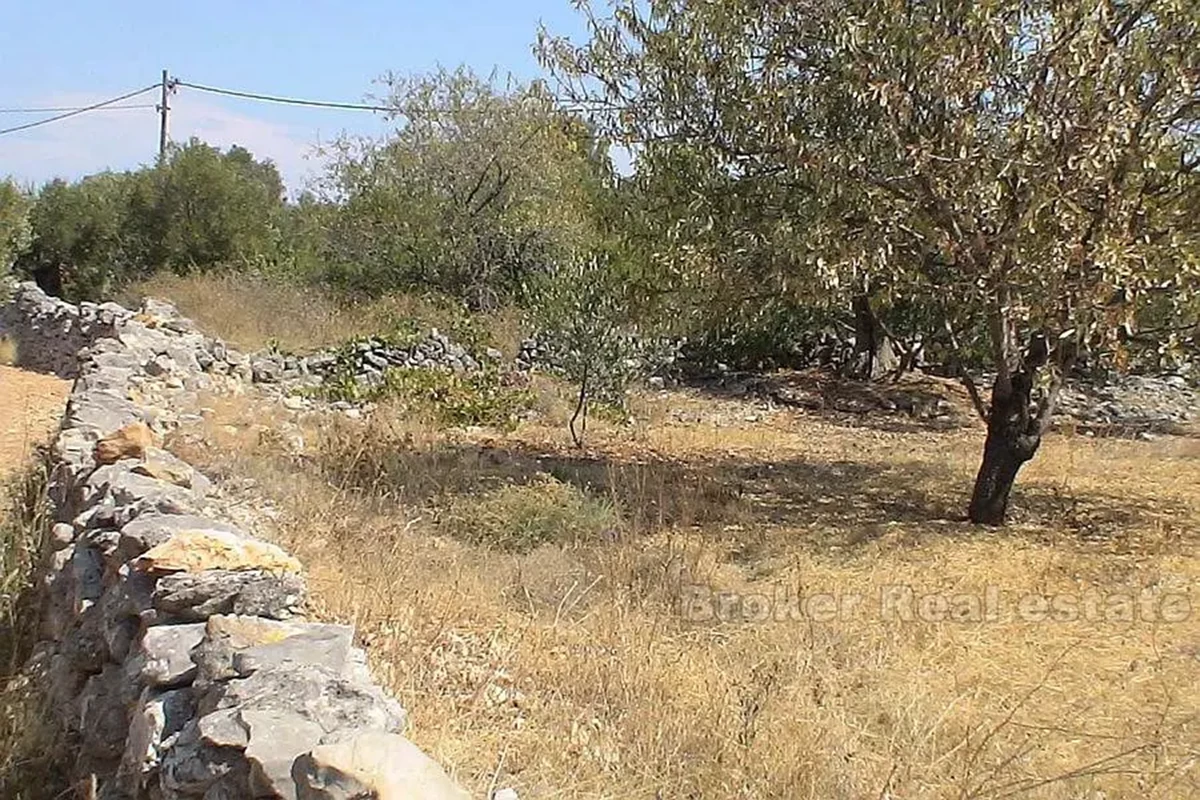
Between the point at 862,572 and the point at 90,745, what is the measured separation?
17.8ft

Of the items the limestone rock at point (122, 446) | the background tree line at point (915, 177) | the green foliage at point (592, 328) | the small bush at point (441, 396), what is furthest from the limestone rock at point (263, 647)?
the small bush at point (441, 396)

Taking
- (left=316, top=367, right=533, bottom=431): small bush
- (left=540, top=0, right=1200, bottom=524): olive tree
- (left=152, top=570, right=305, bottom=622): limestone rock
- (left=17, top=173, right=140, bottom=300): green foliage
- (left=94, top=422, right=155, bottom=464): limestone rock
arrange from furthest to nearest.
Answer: (left=17, top=173, right=140, bottom=300): green foliage → (left=316, top=367, right=533, bottom=431): small bush → (left=540, top=0, right=1200, bottom=524): olive tree → (left=94, top=422, right=155, bottom=464): limestone rock → (left=152, top=570, right=305, bottom=622): limestone rock

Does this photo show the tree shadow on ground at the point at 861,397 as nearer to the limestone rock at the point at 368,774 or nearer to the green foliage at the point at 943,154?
the green foliage at the point at 943,154

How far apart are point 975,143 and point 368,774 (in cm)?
684

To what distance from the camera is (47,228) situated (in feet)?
80.9

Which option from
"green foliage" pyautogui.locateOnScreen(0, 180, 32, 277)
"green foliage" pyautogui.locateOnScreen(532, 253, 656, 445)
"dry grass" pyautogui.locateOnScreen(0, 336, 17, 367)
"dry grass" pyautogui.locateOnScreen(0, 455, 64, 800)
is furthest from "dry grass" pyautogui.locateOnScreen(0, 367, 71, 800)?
"green foliage" pyautogui.locateOnScreen(0, 180, 32, 277)

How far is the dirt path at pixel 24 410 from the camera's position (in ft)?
29.2

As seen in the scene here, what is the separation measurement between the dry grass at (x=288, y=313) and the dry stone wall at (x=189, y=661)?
11.8 meters

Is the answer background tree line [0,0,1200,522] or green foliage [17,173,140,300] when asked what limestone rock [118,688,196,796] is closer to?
background tree line [0,0,1200,522]

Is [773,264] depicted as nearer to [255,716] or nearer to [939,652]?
[939,652]

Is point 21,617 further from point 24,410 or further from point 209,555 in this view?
point 24,410

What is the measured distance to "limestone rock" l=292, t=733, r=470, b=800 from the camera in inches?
84.0

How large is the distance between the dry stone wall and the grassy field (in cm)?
66

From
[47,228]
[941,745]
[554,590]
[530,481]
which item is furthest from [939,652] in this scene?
[47,228]
